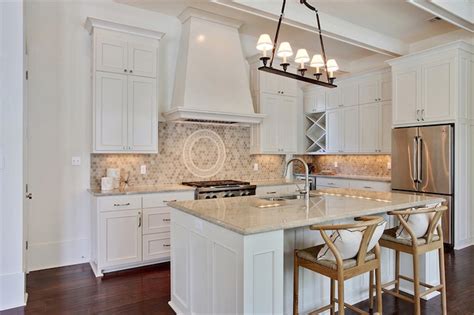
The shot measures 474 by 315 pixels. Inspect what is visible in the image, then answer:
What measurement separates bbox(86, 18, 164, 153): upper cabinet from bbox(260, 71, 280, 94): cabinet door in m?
1.77

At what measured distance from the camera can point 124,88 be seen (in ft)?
13.3

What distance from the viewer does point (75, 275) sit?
364 centimetres

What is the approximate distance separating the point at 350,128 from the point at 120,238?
14.5 ft

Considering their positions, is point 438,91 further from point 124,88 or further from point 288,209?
point 124,88

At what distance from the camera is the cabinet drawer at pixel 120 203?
11.9 feet

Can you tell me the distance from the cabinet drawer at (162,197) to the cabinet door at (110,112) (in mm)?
713

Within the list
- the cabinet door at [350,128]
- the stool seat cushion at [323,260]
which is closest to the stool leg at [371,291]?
the stool seat cushion at [323,260]

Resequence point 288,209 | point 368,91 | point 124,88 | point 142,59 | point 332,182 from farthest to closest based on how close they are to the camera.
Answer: point 332,182, point 368,91, point 142,59, point 124,88, point 288,209
